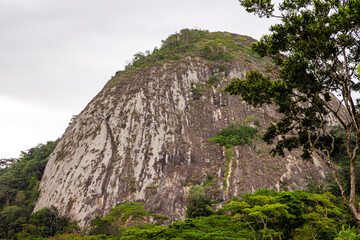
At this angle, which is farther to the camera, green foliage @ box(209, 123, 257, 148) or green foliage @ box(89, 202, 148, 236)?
green foliage @ box(209, 123, 257, 148)

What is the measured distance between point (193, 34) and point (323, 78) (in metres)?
89.9

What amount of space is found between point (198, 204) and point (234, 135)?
2076cm

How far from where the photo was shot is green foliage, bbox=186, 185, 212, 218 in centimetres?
3662

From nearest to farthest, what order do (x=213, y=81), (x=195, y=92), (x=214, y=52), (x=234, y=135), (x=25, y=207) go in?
(x=25, y=207), (x=234, y=135), (x=195, y=92), (x=213, y=81), (x=214, y=52)

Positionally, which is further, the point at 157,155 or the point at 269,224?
the point at 157,155

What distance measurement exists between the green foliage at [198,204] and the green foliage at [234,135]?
13761mm

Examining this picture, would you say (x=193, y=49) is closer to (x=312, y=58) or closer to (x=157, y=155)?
(x=157, y=155)

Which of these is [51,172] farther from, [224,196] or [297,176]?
[297,176]

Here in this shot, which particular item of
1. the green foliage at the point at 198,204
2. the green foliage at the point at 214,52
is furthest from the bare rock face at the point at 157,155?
the green foliage at the point at 214,52

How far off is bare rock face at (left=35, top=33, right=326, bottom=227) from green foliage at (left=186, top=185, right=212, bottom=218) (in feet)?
9.12

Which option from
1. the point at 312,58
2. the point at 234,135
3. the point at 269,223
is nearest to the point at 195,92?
the point at 234,135

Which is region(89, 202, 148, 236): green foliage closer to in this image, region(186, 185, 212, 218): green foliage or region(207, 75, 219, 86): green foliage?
region(186, 185, 212, 218): green foliage

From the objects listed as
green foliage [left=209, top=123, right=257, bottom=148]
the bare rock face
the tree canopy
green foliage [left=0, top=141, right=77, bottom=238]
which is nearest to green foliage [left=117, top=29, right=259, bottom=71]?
the bare rock face

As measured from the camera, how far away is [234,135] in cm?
5500
